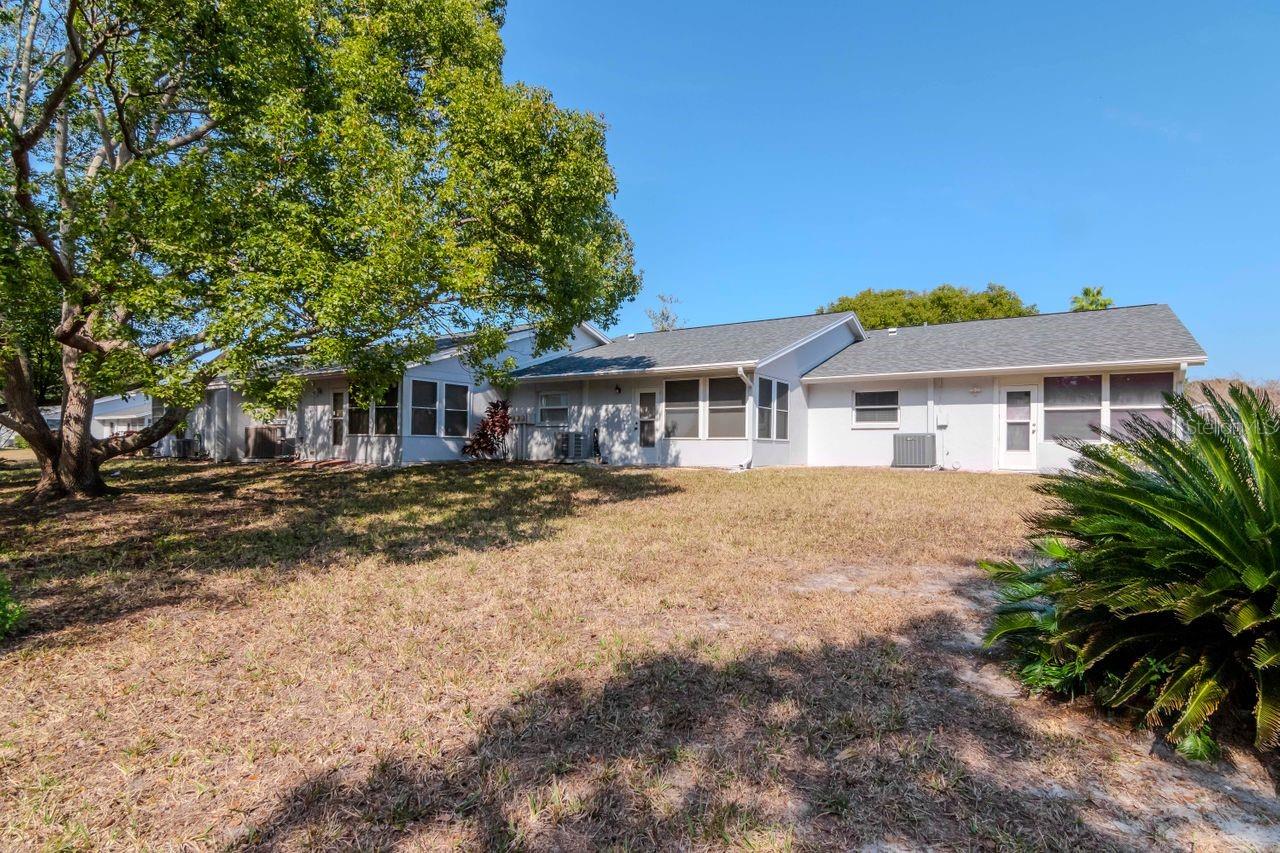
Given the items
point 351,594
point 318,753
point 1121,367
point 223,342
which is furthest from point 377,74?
point 1121,367

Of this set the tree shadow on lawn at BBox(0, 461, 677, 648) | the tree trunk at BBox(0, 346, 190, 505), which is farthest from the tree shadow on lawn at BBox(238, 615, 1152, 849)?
the tree trunk at BBox(0, 346, 190, 505)

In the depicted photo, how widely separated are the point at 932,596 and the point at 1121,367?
37.4ft

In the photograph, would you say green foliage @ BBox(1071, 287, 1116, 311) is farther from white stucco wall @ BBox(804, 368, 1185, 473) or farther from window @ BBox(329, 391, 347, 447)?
window @ BBox(329, 391, 347, 447)

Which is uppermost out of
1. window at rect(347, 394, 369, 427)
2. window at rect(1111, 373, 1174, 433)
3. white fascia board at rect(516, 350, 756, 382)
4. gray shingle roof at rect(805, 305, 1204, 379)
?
gray shingle roof at rect(805, 305, 1204, 379)

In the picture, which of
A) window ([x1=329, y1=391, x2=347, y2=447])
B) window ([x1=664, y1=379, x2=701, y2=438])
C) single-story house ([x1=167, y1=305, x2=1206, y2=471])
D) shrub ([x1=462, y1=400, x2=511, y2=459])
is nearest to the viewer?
single-story house ([x1=167, y1=305, x2=1206, y2=471])

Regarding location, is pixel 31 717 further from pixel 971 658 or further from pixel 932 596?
pixel 932 596

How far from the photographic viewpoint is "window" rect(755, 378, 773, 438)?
14.8 meters

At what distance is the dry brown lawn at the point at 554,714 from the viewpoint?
2.19 metres

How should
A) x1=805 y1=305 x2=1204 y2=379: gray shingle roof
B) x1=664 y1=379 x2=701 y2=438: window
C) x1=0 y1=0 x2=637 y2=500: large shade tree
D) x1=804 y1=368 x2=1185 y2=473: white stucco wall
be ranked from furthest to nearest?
x1=664 y1=379 x2=701 y2=438: window
x1=804 y1=368 x2=1185 y2=473: white stucco wall
x1=805 y1=305 x2=1204 y2=379: gray shingle roof
x1=0 y1=0 x2=637 y2=500: large shade tree

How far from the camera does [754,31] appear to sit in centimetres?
1327

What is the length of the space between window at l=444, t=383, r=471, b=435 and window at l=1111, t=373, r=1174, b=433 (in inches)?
634

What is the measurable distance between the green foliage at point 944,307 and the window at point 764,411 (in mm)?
Result: 17064

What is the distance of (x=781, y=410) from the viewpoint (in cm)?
1589

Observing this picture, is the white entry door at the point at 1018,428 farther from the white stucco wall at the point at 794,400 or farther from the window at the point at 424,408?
the window at the point at 424,408
